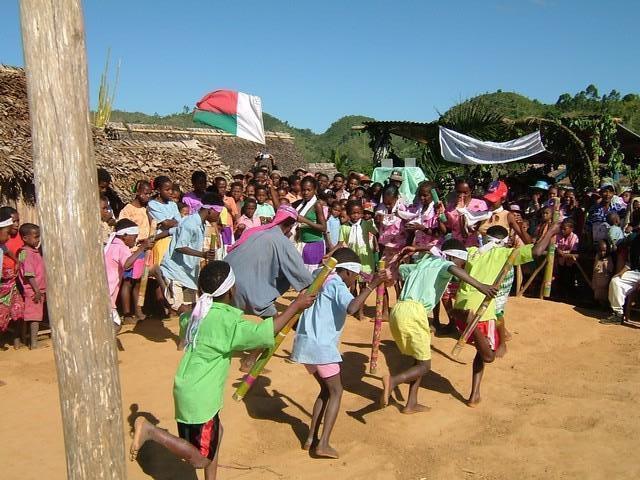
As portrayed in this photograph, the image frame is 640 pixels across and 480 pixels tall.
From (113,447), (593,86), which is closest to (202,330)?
(113,447)

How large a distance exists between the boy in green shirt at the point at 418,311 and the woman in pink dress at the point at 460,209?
6.93 feet

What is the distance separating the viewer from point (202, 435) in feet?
13.0

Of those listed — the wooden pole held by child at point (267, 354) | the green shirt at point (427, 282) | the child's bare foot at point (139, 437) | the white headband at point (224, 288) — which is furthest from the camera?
the green shirt at point (427, 282)

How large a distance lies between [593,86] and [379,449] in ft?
137

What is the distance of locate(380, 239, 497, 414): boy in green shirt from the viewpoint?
541cm

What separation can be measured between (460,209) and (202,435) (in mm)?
5067

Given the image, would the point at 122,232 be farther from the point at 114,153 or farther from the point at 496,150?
the point at 496,150

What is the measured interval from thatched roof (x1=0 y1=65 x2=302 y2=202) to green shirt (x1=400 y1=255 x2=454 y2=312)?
6.25 metres

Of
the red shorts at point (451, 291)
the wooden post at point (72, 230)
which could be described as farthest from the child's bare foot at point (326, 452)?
the red shorts at point (451, 291)

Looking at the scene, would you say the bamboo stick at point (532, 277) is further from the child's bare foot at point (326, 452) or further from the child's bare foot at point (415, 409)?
the child's bare foot at point (326, 452)

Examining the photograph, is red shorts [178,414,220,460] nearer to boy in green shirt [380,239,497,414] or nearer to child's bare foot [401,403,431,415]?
boy in green shirt [380,239,497,414]

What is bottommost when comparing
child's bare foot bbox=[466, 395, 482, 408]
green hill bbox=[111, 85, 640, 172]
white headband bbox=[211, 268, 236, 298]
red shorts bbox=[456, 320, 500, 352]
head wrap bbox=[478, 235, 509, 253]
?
child's bare foot bbox=[466, 395, 482, 408]

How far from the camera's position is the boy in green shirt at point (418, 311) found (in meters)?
5.41

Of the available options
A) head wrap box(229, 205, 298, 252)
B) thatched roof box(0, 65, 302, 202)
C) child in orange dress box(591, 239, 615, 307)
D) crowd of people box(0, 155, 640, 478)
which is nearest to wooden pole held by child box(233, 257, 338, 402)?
crowd of people box(0, 155, 640, 478)
